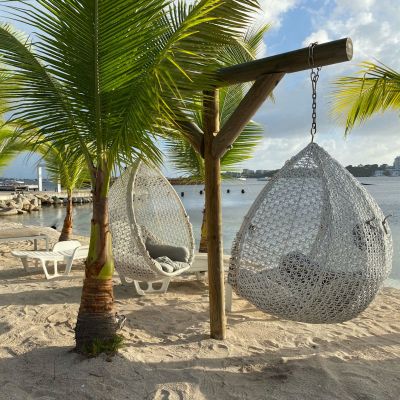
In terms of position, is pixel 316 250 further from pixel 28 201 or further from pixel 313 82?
pixel 28 201

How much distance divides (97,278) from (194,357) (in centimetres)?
91

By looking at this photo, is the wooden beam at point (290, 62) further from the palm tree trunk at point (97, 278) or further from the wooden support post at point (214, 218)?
the palm tree trunk at point (97, 278)

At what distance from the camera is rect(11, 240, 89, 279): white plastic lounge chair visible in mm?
5684

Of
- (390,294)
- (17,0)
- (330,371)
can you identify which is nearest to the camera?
(17,0)

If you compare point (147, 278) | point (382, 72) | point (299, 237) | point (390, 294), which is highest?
point (382, 72)

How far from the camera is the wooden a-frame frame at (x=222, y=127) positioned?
295 centimetres

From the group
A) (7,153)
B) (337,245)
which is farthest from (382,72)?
(7,153)

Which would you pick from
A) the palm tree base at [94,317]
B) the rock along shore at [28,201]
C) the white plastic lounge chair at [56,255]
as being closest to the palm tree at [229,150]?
the white plastic lounge chair at [56,255]

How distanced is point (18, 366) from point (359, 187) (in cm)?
265

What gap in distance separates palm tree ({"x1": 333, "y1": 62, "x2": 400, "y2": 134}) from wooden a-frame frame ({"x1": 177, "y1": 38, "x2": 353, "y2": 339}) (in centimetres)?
142

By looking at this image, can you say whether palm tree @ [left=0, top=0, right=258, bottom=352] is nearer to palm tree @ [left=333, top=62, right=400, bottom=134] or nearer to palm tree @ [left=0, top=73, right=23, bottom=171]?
palm tree @ [left=333, top=62, right=400, bottom=134]

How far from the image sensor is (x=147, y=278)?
→ 4.53 meters

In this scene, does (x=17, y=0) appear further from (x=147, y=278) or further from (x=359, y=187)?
(x=147, y=278)

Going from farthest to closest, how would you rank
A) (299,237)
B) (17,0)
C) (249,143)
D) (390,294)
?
(249,143)
(390,294)
(299,237)
(17,0)
